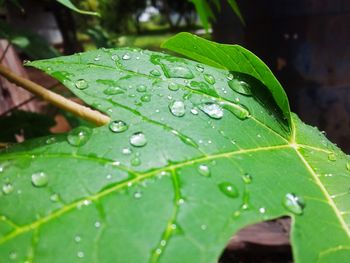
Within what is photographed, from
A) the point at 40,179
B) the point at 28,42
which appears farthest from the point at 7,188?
the point at 28,42

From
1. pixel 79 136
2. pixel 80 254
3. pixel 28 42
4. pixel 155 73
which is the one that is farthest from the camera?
pixel 28 42

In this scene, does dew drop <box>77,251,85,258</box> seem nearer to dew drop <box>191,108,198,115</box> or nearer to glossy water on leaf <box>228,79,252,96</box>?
dew drop <box>191,108,198,115</box>

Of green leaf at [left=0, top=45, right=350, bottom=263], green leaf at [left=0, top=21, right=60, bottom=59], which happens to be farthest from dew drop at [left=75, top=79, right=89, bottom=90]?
green leaf at [left=0, top=21, right=60, bottom=59]

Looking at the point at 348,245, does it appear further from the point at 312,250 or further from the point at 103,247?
the point at 103,247

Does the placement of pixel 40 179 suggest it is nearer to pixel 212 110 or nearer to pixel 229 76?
pixel 212 110

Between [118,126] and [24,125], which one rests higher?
[118,126]
